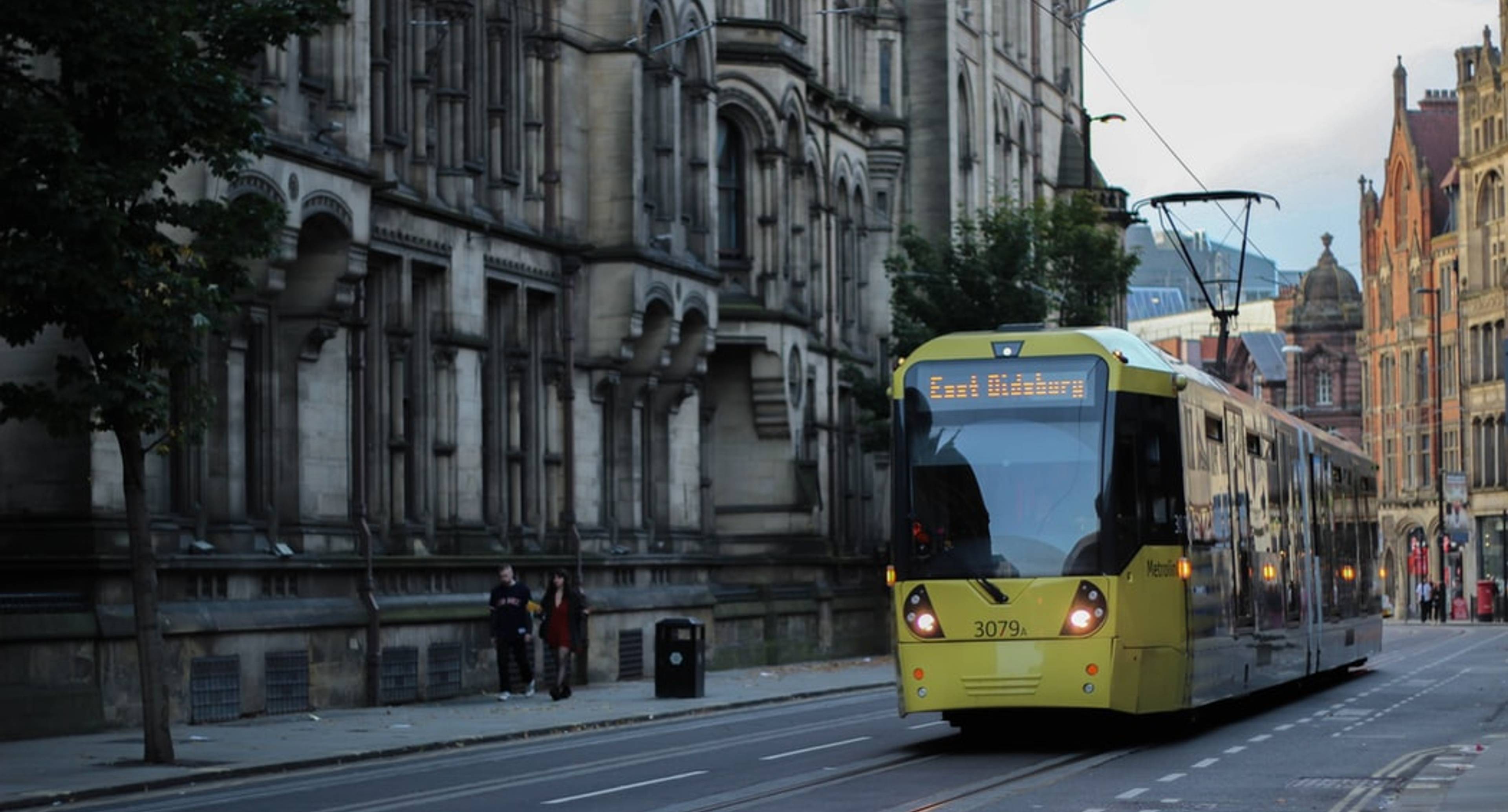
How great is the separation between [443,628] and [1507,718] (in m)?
14.1

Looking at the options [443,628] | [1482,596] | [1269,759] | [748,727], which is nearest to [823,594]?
[443,628]

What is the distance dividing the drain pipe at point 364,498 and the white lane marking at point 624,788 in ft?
40.3

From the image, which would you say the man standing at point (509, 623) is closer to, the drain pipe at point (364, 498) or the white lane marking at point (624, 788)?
the drain pipe at point (364, 498)

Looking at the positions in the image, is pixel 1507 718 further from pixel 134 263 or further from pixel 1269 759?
pixel 134 263

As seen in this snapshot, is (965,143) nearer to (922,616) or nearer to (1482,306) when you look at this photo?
(922,616)

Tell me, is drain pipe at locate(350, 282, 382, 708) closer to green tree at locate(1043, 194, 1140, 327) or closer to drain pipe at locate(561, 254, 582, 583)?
drain pipe at locate(561, 254, 582, 583)

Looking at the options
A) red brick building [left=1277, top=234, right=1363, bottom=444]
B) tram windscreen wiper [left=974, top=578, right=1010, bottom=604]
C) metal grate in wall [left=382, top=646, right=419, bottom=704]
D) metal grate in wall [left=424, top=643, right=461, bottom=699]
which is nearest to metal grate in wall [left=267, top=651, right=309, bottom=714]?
metal grate in wall [left=382, top=646, right=419, bottom=704]

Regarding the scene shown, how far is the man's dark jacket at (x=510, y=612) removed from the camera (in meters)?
36.4

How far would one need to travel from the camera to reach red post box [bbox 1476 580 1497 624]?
99.1m

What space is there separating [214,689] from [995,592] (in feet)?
35.9

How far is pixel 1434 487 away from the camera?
394 feet

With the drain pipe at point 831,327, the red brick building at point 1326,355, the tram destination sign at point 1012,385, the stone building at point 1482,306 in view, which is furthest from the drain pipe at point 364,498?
the red brick building at point 1326,355

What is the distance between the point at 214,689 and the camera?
3108 centimetres

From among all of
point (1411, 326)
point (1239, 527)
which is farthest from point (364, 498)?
point (1411, 326)
